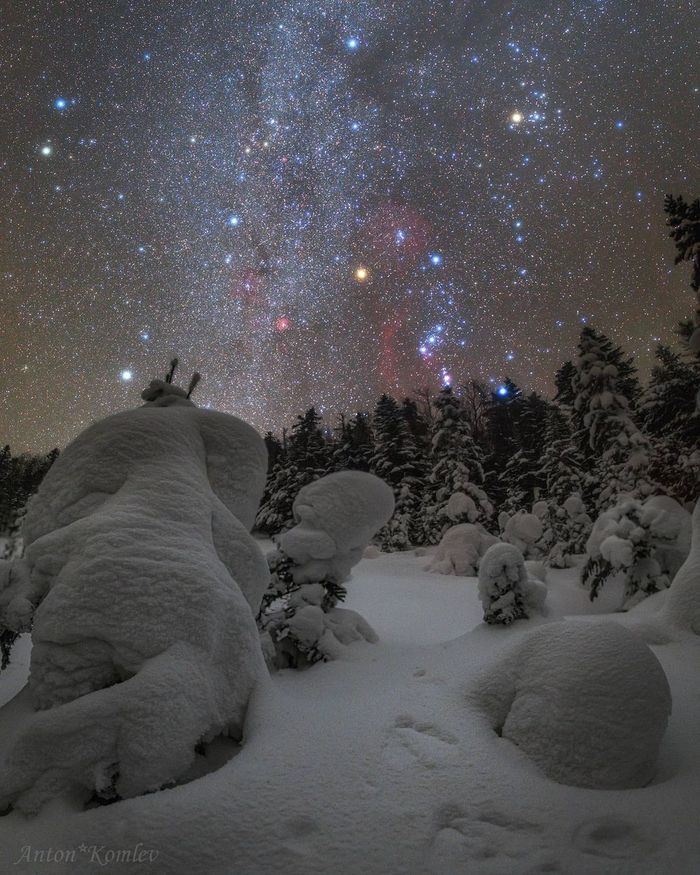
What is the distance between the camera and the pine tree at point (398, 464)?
2631 centimetres

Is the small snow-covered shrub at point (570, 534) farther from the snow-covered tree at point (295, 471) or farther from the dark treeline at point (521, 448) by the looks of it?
the snow-covered tree at point (295, 471)

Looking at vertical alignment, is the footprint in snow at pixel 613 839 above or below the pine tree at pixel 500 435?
below

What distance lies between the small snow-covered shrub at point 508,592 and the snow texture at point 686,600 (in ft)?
→ 6.45

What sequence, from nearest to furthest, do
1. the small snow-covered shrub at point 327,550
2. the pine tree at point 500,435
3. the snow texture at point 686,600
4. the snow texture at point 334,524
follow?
1. the snow texture at point 686,600
2. the small snow-covered shrub at point 327,550
3. the snow texture at point 334,524
4. the pine tree at point 500,435

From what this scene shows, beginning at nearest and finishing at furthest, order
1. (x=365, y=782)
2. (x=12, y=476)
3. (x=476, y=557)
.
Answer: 1. (x=365, y=782)
2. (x=476, y=557)
3. (x=12, y=476)

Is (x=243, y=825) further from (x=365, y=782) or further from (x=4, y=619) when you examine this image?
(x=4, y=619)

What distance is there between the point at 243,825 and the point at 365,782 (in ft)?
2.57

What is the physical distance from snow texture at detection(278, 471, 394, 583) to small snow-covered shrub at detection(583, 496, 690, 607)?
5129 millimetres

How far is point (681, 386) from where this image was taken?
Result: 1027 centimetres

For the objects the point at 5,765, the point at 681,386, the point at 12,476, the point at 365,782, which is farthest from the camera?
the point at 12,476

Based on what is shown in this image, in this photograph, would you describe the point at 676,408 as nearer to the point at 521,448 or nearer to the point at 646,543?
the point at 646,543

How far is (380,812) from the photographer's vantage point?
248cm

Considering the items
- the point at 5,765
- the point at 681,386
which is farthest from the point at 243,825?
the point at 681,386

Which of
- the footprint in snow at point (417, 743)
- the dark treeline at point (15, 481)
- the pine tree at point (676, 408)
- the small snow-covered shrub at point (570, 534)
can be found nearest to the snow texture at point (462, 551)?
the small snow-covered shrub at point (570, 534)
